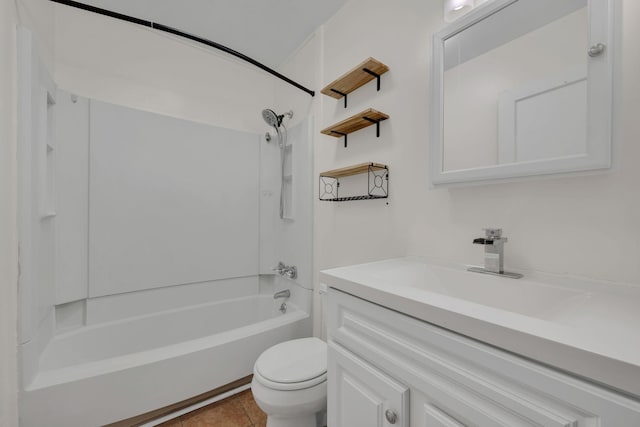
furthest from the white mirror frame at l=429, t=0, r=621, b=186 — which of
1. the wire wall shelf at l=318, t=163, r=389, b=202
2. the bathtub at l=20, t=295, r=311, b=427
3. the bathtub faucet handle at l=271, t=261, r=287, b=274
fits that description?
the bathtub faucet handle at l=271, t=261, r=287, b=274

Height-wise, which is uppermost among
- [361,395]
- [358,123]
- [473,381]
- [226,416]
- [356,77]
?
[356,77]

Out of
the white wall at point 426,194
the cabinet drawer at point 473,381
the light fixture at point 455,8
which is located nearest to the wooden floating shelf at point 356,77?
the white wall at point 426,194

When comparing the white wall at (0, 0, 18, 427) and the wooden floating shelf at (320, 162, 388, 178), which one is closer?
the white wall at (0, 0, 18, 427)

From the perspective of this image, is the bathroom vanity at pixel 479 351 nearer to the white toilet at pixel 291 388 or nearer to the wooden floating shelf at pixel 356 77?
the white toilet at pixel 291 388

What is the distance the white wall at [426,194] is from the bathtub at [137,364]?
0.70 m

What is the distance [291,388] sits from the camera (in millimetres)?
1098

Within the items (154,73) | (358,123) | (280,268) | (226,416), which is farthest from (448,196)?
(154,73)

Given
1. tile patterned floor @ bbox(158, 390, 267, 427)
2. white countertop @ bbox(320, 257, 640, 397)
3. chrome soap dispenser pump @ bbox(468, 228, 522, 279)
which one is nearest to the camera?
white countertop @ bbox(320, 257, 640, 397)

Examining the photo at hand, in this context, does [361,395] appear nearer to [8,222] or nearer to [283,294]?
[283,294]

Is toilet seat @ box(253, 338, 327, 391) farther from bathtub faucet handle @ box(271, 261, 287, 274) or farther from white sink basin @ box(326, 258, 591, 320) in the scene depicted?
bathtub faucet handle @ box(271, 261, 287, 274)

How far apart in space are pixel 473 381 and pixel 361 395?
382 millimetres

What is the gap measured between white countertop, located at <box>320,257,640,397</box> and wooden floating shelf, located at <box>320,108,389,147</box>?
0.75 metres

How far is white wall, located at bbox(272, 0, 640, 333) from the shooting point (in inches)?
27.3

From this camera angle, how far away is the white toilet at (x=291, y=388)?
1.10m
